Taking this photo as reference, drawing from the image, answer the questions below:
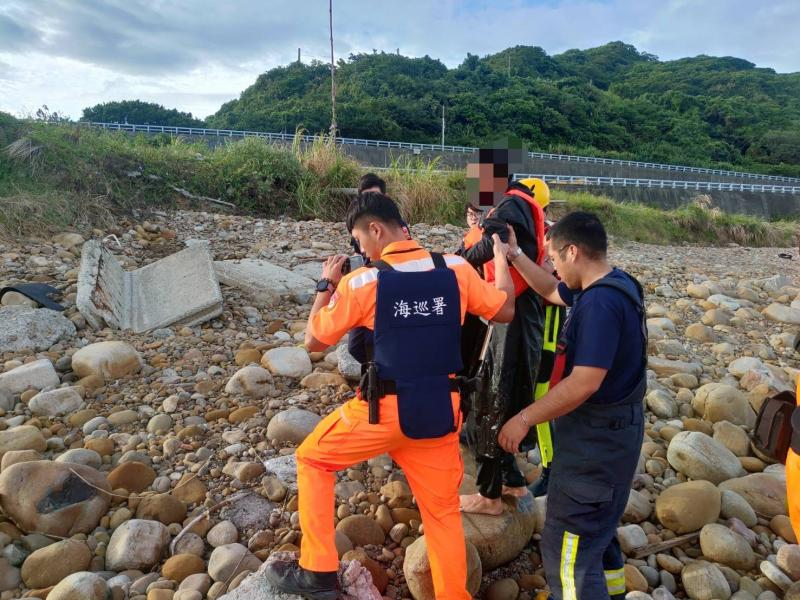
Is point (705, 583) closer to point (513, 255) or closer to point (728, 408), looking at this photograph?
point (513, 255)

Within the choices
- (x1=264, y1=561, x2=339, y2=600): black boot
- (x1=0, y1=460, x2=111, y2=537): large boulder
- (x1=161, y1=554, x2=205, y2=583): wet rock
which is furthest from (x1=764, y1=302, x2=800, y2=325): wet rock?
(x1=0, y1=460, x2=111, y2=537): large boulder

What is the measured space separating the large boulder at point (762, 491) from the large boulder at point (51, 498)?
10.5ft

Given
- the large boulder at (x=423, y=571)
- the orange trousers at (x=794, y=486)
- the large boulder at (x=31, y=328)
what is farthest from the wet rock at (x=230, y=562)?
the large boulder at (x=31, y=328)

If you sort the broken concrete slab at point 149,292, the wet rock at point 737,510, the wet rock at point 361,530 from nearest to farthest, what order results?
the wet rock at point 361,530 < the wet rock at point 737,510 < the broken concrete slab at point 149,292

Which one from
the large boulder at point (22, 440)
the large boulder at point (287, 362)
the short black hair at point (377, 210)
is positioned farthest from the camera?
the large boulder at point (287, 362)

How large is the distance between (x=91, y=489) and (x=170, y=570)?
0.61 metres

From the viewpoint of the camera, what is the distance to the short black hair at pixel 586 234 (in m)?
1.79

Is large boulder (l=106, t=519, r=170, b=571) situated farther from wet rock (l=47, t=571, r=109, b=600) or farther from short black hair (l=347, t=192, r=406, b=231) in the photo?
short black hair (l=347, t=192, r=406, b=231)

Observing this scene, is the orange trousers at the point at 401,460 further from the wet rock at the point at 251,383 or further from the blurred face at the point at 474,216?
the wet rock at the point at 251,383

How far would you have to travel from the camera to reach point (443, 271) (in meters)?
1.79

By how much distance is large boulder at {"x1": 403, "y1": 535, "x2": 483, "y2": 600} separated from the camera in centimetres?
201

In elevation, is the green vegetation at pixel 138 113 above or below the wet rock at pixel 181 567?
above

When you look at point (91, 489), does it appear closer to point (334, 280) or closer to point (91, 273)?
point (334, 280)

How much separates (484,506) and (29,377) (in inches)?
117
